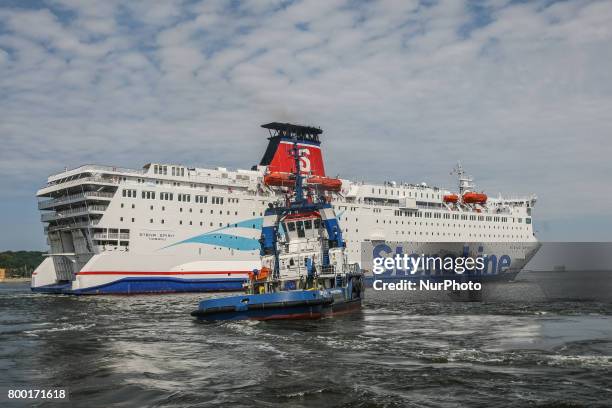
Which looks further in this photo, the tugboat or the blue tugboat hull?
the tugboat

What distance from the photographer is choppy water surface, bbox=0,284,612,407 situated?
39.2ft

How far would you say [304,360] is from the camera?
16.2 meters

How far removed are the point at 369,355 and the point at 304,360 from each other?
202cm

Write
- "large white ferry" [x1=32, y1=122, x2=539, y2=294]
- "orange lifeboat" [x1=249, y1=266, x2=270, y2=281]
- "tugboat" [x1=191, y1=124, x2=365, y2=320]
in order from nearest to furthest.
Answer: "tugboat" [x1=191, y1=124, x2=365, y2=320]
"orange lifeboat" [x1=249, y1=266, x2=270, y2=281]
"large white ferry" [x1=32, y1=122, x2=539, y2=294]

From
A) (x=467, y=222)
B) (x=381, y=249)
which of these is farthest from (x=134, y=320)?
(x=467, y=222)

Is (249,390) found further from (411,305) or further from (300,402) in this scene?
(411,305)

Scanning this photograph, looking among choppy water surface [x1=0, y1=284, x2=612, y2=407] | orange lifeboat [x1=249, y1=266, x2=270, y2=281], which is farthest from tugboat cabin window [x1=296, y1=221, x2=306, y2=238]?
choppy water surface [x1=0, y1=284, x2=612, y2=407]

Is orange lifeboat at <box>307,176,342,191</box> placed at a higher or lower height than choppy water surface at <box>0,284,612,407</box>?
higher

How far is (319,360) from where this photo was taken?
52.9 ft

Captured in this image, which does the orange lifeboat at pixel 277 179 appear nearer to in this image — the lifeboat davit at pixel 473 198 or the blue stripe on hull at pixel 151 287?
the blue stripe on hull at pixel 151 287

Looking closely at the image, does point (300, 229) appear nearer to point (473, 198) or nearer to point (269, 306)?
point (269, 306)

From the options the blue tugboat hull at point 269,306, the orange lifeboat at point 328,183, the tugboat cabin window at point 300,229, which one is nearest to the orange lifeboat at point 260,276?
the blue tugboat hull at point 269,306

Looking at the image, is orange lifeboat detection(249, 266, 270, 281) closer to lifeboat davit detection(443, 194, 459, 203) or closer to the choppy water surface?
the choppy water surface
